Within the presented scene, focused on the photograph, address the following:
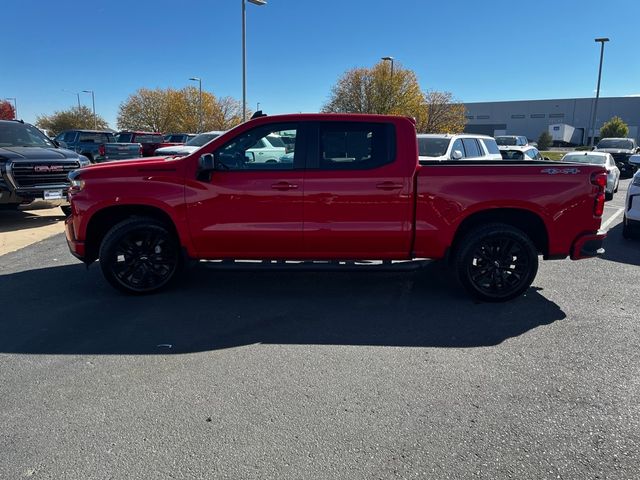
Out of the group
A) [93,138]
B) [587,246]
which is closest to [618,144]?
[587,246]

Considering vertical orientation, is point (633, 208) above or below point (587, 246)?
above

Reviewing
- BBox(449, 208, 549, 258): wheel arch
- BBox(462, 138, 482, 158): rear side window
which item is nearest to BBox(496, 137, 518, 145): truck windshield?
BBox(462, 138, 482, 158): rear side window

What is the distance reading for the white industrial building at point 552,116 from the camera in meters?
83.4

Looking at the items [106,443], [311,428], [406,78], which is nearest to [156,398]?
[106,443]

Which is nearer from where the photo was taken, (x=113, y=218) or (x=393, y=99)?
(x=113, y=218)

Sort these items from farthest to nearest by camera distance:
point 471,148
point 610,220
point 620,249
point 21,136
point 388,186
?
point 471,148 < point 610,220 < point 21,136 < point 620,249 < point 388,186

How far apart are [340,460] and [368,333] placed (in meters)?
1.81

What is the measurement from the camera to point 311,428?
300 cm

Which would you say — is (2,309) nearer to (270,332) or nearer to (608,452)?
(270,332)

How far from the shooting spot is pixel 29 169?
926 cm

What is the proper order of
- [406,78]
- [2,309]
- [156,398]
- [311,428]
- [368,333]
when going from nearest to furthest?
[311,428], [156,398], [368,333], [2,309], [406,78]

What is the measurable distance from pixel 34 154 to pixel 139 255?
5955 millimetres

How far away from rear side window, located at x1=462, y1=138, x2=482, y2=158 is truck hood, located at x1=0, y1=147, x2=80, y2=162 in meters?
8.67

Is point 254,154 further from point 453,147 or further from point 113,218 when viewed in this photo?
point 453,147
